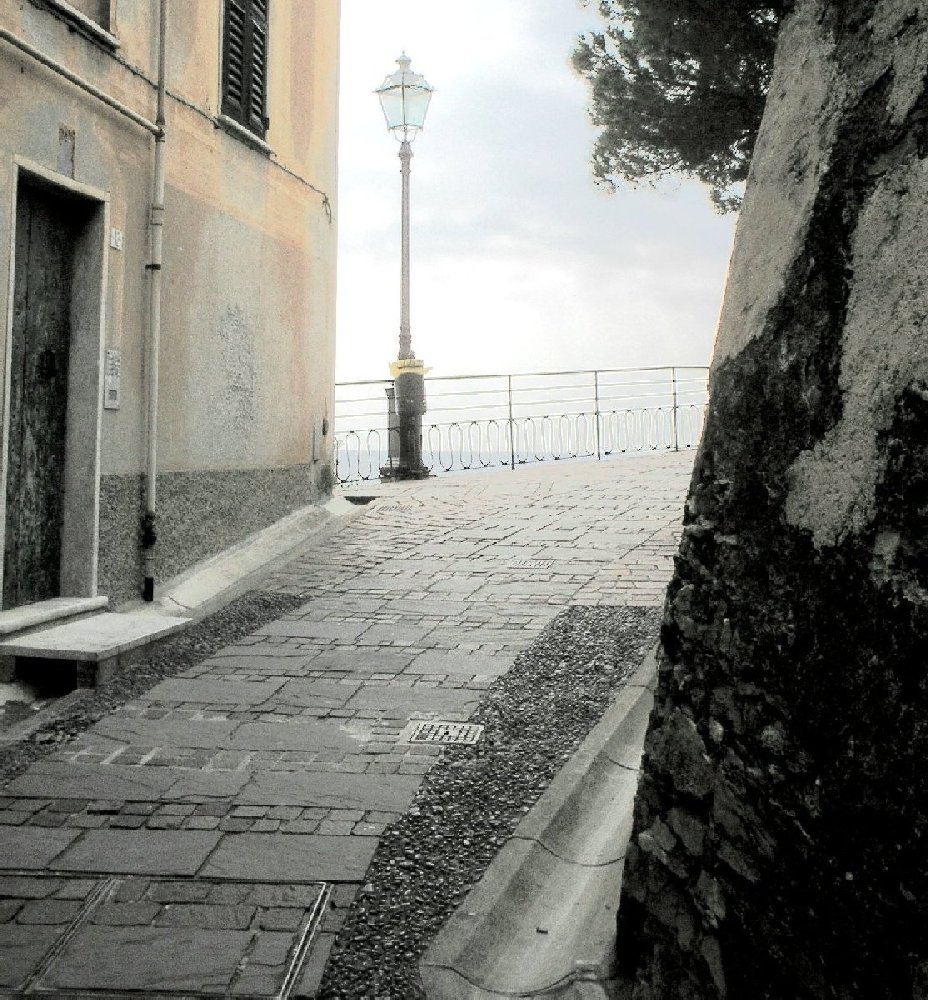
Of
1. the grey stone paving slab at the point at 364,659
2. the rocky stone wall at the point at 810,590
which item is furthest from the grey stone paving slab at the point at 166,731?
the rocky stone wall at the point at 810,590

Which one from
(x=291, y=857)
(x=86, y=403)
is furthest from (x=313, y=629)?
(x=291, y=857)

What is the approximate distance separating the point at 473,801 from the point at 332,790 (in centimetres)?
63

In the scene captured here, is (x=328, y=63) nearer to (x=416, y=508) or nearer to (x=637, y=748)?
(x=416, y=508)

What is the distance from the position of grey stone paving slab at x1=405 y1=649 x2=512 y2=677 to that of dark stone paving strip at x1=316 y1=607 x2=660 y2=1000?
0.12 metres

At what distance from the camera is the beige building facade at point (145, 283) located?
7301mm

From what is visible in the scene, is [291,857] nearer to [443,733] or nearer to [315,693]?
[443,733]

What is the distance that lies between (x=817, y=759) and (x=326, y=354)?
1026 centimetres

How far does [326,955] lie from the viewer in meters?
3.26

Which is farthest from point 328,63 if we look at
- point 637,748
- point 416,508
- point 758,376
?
point 758,376

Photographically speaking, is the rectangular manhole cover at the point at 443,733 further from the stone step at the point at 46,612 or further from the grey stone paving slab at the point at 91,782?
the stone step at the point at 46,612

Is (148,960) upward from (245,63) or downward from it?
downward

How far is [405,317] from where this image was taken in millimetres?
16344

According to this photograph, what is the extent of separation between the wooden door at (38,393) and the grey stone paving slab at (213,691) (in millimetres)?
1649

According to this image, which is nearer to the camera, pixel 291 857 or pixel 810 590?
pixel 810 590
